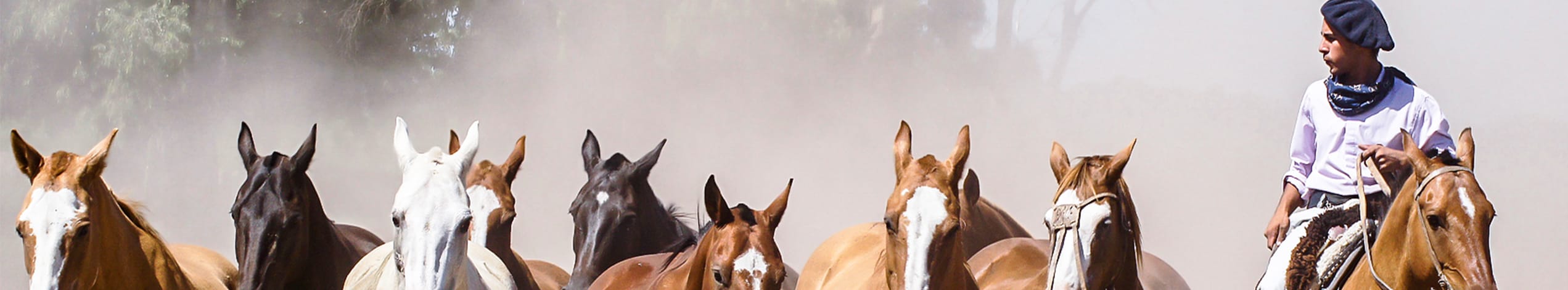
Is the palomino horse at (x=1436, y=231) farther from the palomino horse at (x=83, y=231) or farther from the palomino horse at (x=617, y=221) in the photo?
the palomino horse at (x=83, y=231)

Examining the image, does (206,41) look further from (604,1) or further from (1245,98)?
(1245,98)

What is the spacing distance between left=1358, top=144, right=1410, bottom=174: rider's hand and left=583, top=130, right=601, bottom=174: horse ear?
4.00 m

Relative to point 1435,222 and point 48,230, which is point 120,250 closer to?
point 48,230

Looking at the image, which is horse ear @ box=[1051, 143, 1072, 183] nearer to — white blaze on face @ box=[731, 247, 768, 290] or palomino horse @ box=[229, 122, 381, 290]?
white blaze on face @ box=[731, 247, 768, 290]

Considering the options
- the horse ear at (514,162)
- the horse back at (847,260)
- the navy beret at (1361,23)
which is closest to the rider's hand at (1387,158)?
the navy beret at (1361,23)

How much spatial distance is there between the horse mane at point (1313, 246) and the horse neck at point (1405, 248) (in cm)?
26

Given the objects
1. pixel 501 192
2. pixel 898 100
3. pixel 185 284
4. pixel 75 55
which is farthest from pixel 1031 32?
pixel 75 55

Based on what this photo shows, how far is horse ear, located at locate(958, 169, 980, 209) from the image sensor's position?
21.2 feet

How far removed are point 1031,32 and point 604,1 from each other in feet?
12.3

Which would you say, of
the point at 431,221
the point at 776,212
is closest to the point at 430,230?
the point at 431,221

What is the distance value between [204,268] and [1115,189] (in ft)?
12.5

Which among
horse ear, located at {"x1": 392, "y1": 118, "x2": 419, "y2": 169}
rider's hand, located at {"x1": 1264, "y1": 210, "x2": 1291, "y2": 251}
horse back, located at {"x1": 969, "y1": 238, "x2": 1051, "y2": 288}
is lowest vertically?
horse back, located at {"x1": 969, "y1": 238, "x2": 1051, "y2": 288}

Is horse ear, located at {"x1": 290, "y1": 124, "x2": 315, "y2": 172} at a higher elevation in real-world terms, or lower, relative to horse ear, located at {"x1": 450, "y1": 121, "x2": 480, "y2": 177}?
higher

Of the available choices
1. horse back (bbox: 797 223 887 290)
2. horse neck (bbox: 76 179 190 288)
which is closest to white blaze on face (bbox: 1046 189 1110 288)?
horse back (bbox: 797 223 887 290)
